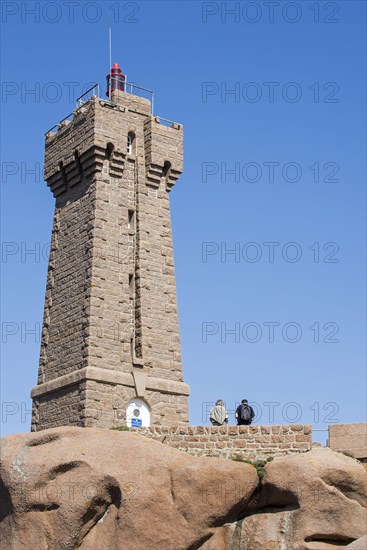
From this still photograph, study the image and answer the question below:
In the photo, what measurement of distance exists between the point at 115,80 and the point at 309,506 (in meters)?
20.8

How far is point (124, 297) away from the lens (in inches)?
1535

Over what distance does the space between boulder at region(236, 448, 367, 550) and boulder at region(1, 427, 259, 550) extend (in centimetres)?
59

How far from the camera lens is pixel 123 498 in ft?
89.1

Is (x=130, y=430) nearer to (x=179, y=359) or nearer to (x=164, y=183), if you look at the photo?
(x=179, y=359)

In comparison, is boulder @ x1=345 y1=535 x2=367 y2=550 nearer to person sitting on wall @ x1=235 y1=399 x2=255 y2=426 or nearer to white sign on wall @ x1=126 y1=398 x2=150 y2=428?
person sitting on wall @ x1=235 y1=399 x2=255 y2=426

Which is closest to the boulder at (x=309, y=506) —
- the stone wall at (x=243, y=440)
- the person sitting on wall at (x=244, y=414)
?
the stone wall at (x=243, y=440)

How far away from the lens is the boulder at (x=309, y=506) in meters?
26.3

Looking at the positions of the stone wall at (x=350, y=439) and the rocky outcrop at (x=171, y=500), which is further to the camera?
the stone wall at (x=350, y=439)

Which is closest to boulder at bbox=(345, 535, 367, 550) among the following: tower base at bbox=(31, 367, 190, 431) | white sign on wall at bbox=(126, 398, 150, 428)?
tower base at bbox=(31, 367, 190, 431)

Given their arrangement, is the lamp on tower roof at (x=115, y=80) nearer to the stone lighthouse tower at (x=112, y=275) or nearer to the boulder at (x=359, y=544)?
the stone lighthouse tower at (x=112, y=275)

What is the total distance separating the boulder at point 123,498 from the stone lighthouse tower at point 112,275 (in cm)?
827

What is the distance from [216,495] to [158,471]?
155 centimetres

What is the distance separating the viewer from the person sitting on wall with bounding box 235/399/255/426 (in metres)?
30.3

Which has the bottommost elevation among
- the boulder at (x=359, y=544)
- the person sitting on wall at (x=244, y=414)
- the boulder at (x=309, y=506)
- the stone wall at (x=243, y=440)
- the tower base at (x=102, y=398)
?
the boulder at (x=359, y=544)
